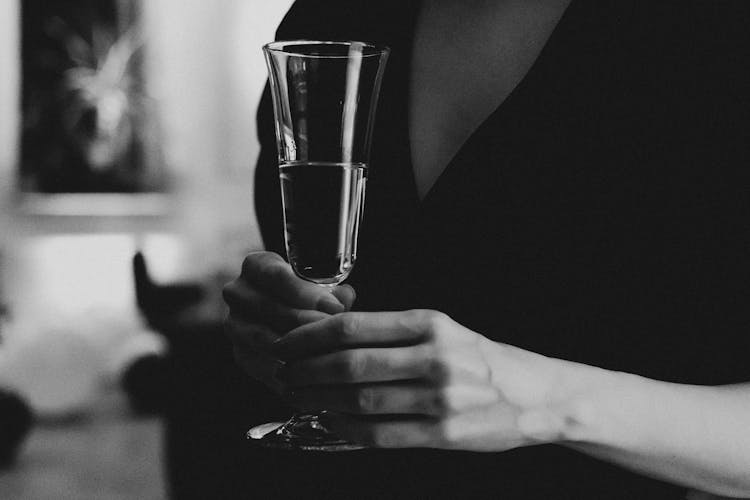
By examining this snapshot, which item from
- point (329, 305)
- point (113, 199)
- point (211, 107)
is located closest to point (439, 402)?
point (329, 305)

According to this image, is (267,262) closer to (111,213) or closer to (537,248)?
(537,248)

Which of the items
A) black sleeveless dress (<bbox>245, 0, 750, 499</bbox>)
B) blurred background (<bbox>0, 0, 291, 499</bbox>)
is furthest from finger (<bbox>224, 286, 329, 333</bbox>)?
blurred background (<bbox>0, 0, 291, 499</bbox>)

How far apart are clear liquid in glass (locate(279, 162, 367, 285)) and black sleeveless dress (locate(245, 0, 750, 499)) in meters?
0.23

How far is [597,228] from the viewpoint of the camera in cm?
102

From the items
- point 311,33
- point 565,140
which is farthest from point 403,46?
point 565,140

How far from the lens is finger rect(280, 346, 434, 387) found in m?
0.69

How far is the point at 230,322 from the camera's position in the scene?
39.3 inches

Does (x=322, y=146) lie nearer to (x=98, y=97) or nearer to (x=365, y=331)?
(x=365, y=331)

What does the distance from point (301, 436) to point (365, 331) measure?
23 centimetres

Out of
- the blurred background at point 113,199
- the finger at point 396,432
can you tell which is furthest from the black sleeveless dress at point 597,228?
the blurred background at point 113,199

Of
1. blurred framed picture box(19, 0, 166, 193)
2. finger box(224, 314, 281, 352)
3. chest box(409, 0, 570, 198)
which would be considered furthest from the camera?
blurred framed picture box(19, 0, 166, 193)

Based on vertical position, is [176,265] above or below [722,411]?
below

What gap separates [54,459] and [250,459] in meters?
3.45

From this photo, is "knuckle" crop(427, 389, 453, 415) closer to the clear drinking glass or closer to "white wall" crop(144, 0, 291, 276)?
the clear drinking glass
